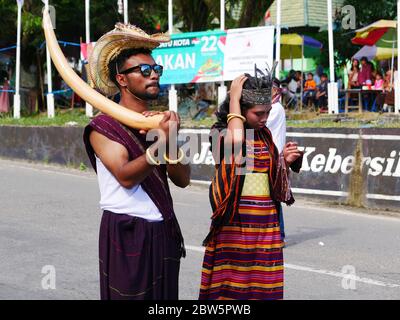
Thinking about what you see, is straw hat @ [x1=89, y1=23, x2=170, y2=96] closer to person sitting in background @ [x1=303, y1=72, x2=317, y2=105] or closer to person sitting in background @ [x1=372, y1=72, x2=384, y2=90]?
person sitting in background @ [x1=372, y1=72, x2=384, y2=90]

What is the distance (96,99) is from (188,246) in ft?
18.4

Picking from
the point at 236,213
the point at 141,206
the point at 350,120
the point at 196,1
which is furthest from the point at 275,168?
the point at 196,1

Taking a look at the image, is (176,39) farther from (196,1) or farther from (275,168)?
(275,168)

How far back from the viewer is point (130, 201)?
394 cm

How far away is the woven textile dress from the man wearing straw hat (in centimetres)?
99

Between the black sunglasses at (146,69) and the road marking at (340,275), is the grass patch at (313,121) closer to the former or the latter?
the road marking at (340,275)

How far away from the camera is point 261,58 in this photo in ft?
52.9

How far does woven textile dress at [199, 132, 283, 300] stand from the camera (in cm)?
501

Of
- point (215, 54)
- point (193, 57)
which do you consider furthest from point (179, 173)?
point (193, 57)

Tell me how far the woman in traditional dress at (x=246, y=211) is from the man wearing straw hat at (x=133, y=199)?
0.99 meters
